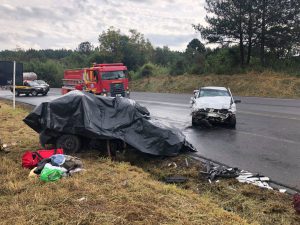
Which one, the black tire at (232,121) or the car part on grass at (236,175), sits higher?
the black tire at (232,121)

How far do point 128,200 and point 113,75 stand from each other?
67.5ft

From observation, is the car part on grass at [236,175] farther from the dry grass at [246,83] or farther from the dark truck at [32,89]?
the dark truck at [32,89]

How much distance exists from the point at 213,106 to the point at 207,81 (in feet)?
87.9

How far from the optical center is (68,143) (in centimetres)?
948

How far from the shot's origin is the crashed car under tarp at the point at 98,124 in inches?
366

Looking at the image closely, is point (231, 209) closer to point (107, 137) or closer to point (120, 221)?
point (120, 221)

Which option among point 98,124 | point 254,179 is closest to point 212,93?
point 98,124

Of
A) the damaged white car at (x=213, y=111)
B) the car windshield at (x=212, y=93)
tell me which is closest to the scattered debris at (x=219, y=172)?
the damaged white car at (x=213, y=111)

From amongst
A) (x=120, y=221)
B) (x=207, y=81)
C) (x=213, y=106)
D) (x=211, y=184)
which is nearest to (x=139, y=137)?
(x=211, y=184)

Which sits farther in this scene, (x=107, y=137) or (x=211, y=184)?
(x=107, y=137)

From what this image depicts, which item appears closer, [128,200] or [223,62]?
[128,200]

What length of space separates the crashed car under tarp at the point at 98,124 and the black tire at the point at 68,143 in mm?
25

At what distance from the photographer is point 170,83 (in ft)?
154

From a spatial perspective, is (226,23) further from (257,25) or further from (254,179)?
(254,179)
